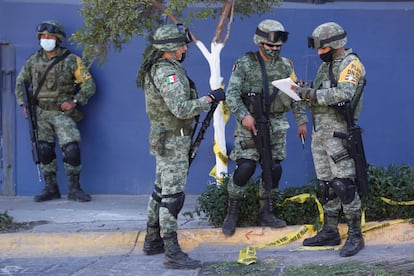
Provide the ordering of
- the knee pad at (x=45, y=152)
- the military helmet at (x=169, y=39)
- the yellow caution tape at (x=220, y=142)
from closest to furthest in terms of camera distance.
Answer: the military helmet at (x=169, y=39), the yellow caution tape at (x=220, y=142), the knee pad at (x=45, y=152)

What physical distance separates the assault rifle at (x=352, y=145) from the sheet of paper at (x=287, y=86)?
33cm

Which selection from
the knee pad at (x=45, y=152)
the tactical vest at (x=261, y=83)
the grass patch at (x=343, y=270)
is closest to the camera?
the grass patch at (x=343, y=270)

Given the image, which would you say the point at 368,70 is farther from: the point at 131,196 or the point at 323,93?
the point at 131,196

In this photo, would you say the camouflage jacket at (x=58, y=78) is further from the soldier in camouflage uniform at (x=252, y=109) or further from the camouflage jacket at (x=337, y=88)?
the camouflage jacket at (x=337, y=88)

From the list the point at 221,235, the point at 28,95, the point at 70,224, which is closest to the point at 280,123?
the point at 221,235

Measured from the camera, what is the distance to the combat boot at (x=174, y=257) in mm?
6004

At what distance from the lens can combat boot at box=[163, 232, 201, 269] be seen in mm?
6004

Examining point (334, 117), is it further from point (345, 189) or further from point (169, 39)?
point (169, 39)

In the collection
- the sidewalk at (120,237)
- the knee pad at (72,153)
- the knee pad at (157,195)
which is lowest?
the sidewalk at (120,237)

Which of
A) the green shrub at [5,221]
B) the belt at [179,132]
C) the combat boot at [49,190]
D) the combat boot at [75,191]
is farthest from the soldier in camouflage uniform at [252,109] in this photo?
the combat boot at [49,190]

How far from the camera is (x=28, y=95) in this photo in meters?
8.30

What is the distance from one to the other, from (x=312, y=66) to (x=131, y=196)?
253 cm

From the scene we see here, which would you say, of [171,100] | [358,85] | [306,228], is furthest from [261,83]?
[306,228]

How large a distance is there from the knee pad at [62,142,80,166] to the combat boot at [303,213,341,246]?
3071 mm
